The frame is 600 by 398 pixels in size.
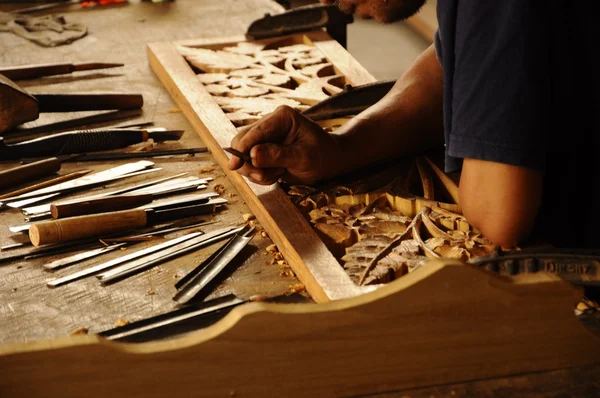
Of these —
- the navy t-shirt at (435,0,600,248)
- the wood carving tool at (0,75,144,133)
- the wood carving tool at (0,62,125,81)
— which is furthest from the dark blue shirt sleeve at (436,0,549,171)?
the wood carving tool at (0,62,125,81)

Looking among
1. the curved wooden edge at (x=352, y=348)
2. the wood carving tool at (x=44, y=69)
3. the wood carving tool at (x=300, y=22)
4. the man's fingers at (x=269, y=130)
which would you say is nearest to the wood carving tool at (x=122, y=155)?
the man's fingers at (x=269, y=130)

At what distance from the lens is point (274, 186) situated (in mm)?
1921

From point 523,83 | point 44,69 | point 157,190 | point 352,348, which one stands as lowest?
point 44,69

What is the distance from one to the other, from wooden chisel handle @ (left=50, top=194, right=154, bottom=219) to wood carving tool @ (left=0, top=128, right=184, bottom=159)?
14.9 inches

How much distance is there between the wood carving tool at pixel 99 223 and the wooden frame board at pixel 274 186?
0.17 meters

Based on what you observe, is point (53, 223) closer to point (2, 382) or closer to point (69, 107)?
point (2, 382)

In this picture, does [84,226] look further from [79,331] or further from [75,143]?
[75,143]

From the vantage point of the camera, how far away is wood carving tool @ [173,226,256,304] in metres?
1.56

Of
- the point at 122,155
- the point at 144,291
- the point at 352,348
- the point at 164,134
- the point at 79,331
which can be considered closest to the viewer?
the point at 352,348

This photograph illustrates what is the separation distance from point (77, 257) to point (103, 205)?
0.18 m

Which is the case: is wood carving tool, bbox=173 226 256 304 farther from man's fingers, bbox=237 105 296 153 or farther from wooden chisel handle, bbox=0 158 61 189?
wooden chisel handle, bbox=0 158 61 189

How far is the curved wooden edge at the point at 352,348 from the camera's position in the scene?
126 centimetres

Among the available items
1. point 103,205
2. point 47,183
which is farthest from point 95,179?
point 103,205

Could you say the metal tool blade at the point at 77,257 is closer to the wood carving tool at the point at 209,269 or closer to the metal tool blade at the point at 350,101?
the wood carving tool at the point at 209,269
